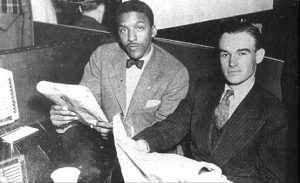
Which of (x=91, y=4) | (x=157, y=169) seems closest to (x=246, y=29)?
(x=157, y=169)

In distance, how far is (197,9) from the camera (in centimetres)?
273

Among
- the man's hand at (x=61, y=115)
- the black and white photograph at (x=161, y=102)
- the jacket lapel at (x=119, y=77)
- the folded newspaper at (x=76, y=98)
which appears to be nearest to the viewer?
the black and white photograph at (x=161, y=102)

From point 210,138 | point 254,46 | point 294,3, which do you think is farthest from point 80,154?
point 294,3

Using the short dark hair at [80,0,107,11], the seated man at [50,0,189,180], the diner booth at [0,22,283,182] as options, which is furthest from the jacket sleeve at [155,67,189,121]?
the short dark hair at [80,0,107,11]

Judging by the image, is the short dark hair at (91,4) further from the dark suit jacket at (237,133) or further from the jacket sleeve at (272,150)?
the jacket sleeve at (272,150)

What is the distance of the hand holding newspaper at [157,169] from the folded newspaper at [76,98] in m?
0.41

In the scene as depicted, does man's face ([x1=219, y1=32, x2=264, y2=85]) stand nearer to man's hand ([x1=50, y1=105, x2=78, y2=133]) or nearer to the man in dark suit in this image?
the man in dark suit

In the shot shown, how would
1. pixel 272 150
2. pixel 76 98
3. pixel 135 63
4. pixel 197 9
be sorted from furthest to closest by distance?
pixel 197 9, pixel 135 63, pixel 76 98, pixel 272 150

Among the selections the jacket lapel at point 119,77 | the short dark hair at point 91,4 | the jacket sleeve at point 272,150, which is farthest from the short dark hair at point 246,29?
the short dark hair at point 91,4

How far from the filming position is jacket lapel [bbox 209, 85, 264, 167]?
158 centimetres

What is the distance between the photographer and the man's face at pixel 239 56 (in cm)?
164

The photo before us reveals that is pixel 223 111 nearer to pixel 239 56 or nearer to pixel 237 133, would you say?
pixel 237 133

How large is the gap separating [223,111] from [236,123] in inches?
5.3

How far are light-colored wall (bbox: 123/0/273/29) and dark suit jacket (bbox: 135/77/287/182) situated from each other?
1.02 m
